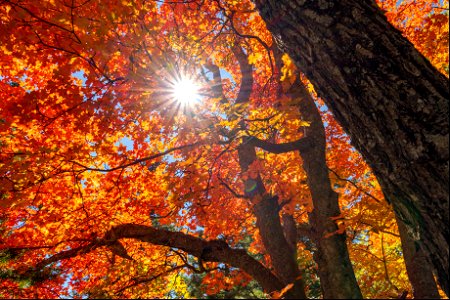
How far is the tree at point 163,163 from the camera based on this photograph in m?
4.74

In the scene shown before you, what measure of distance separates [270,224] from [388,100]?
13.8 feet

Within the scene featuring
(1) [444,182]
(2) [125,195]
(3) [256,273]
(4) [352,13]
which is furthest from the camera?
(2) [125,195]

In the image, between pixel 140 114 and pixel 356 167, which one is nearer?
pixel 140 114

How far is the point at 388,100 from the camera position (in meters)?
1.87

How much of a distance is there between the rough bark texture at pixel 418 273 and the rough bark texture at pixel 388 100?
11.3ft

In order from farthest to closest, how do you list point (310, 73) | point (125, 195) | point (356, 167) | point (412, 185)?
point (356, 167) < point (125, 195) < point (310, 73) < point (412, 185)

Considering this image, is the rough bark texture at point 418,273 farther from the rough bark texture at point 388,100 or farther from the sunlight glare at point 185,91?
the sunlight glare at point 185,91

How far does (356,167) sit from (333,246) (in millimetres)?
7076

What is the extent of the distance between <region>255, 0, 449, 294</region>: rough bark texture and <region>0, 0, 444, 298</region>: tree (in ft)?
6.85

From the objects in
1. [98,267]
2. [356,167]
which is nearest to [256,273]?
[98,267]

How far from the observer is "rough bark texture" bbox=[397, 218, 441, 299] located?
4.80 m

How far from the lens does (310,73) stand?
2398 millimetres

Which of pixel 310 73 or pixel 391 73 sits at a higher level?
pixel 310 73

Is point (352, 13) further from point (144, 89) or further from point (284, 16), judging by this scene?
point (144, 89)
